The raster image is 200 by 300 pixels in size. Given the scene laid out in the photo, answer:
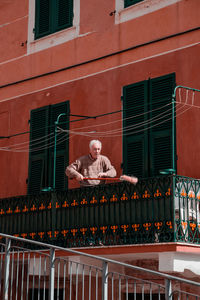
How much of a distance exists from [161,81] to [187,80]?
0.67 metres

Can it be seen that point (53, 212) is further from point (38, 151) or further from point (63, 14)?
point (63, 14)

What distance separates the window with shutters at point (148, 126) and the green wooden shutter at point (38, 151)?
93.4 inches

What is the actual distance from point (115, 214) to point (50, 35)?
5.84m

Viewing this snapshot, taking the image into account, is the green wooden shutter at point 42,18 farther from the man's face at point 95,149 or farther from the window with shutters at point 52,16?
the man's face at point 95,149

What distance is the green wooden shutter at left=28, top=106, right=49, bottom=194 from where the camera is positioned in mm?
14578

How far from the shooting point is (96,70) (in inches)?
551

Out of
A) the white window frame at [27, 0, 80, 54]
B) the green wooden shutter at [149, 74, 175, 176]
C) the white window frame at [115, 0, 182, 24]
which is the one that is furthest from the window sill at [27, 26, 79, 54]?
the green wooden shutter at [149, 74, 175, 176]

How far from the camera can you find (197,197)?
1086cm

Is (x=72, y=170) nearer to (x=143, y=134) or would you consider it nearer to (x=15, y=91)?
(x=143, y=134)

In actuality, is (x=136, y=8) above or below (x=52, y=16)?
below

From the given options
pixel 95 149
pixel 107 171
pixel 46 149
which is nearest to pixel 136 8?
pixel 95 149

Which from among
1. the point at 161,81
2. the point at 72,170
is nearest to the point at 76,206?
the point at 72,170

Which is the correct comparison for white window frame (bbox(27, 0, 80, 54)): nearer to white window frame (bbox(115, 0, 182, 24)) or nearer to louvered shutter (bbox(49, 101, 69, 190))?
white window frame (bbox(115, 0, 182, 24))

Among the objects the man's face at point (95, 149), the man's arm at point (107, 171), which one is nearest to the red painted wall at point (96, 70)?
the man's arm at point (107, 171)
